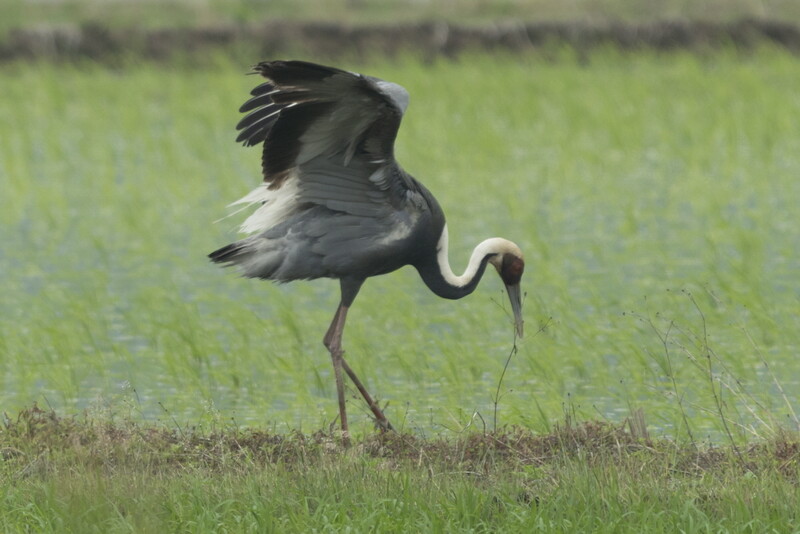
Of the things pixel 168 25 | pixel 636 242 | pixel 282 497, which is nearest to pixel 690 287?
pixel 636 242

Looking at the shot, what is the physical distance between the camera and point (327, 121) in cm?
593

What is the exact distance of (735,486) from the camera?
4.73 meters

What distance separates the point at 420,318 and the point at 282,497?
12.0 feet

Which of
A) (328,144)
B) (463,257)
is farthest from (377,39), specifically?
(328,144)

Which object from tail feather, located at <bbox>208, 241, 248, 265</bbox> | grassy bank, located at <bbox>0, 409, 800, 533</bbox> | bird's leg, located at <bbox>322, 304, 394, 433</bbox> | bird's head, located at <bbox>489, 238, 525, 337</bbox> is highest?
tail feather, located at <bbox>208, 241, 248, 265</bbox>

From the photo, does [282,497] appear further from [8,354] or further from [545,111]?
[545,111]

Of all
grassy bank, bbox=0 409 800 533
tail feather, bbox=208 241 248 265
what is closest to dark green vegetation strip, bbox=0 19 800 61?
tail feather, bbox=208 241 248 265

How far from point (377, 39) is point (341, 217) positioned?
38.1 feet

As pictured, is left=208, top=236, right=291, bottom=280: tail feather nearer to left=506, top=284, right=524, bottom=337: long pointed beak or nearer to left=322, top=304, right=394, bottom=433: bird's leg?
left=322, top=304, right=394, bottom=433: bird's leg

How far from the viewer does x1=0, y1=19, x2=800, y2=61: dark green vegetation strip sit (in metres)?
17.3

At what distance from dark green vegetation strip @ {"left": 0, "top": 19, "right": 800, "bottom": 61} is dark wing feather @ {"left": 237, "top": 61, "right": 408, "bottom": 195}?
1119cm

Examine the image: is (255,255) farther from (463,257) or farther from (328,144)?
(463,257)

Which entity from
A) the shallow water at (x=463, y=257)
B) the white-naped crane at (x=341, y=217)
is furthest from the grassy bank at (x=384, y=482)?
the white-naped crane at (x=341, y=217)

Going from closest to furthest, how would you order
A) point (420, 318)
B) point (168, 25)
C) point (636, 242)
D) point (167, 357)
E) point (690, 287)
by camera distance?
point (167, 357) → point (420, 318) → point (690, 287) → point (636, 242) → point (168, 25)
